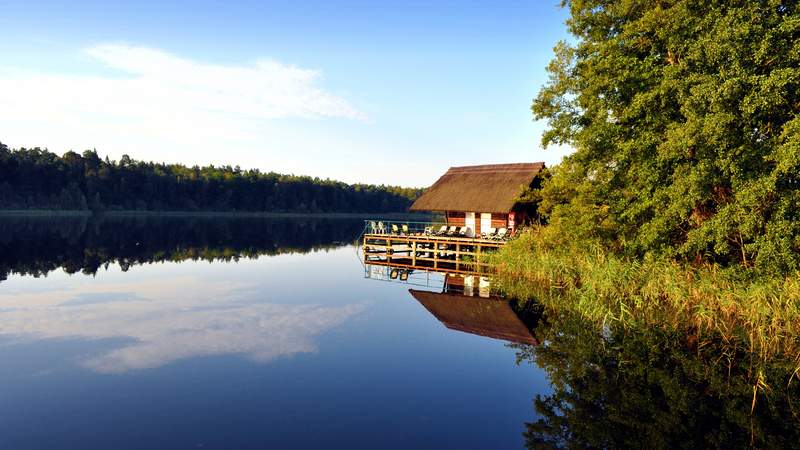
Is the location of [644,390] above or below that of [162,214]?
below

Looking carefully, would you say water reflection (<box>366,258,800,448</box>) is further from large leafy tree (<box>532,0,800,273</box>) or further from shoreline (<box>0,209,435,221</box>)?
shoreline (<box>0,209,435,221</box>)

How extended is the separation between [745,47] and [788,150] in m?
2.99

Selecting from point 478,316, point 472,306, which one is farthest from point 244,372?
point 472,306

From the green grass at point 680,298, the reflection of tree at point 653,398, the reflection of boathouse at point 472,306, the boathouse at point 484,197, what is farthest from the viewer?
the boathouse at point 484,197

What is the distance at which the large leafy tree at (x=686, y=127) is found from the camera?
12133 mm

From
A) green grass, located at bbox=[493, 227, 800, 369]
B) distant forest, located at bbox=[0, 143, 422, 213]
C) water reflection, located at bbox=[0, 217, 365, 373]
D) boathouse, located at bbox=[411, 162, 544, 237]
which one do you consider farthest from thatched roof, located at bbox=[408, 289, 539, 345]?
distant forest, located at bbox=[0, 143, 422, 213]

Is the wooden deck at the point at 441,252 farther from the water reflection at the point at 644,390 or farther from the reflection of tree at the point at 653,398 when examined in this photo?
the reflection of tree at the point at 653,398

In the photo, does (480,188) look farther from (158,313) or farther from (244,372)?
(244,372)

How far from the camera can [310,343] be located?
12.3 meters

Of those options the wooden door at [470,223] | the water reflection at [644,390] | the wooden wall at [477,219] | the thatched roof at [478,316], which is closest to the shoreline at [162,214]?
the wooden wall at [477,219]

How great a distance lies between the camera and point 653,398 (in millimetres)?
8688

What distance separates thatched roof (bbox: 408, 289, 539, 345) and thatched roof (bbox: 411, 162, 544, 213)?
10750 mm

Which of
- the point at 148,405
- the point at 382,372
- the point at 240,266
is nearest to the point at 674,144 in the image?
the point at 382,372

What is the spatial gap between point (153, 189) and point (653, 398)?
4064 inches
